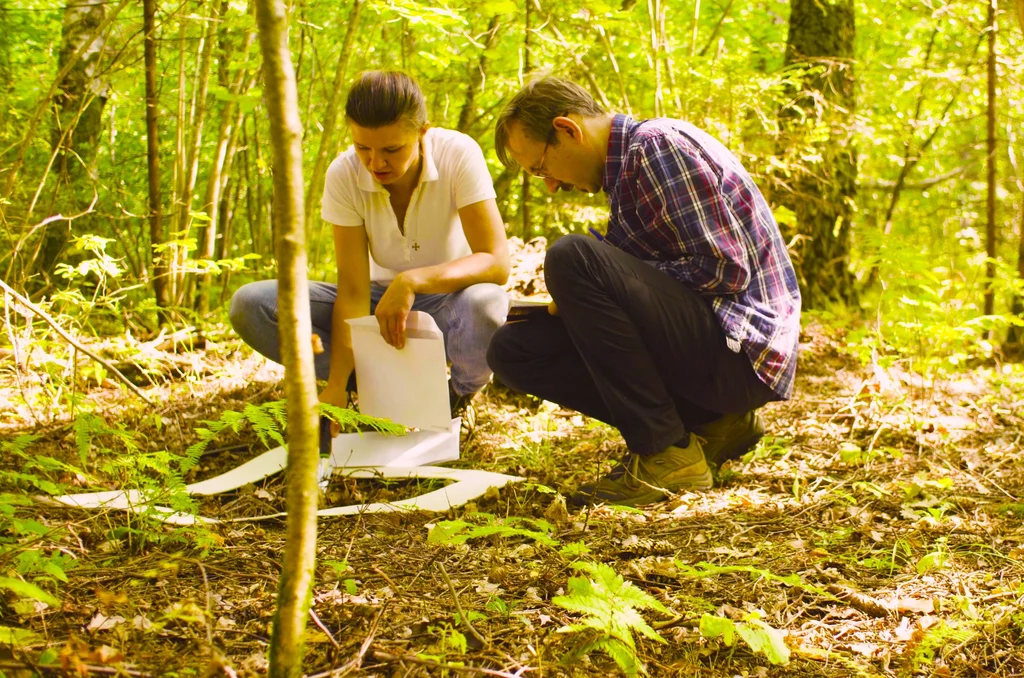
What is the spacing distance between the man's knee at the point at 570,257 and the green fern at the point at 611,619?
1253 millimetres

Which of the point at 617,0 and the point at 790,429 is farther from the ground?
the point at 617,0

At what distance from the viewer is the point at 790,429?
324 centimetres

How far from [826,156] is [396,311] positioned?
3362 millimetres

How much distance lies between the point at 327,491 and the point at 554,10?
11.0ft

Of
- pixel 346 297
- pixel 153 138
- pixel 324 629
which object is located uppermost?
pixel 153 138

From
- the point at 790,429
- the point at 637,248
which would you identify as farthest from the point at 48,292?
the point at 790,429

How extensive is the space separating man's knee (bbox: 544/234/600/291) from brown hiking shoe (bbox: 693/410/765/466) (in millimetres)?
741

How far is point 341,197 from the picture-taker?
2994 mm

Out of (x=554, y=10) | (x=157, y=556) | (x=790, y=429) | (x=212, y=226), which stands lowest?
(x=790, y=429)

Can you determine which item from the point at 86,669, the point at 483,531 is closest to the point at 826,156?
the point at 483,531

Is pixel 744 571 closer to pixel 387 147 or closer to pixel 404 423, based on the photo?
pixel 404 423

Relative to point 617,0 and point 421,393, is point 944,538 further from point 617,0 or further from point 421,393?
point 617,0

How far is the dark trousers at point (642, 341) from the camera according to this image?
2.53m

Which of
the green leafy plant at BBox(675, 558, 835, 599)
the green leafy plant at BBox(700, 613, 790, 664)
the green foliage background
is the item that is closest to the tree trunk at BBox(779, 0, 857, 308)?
the green foliage background
